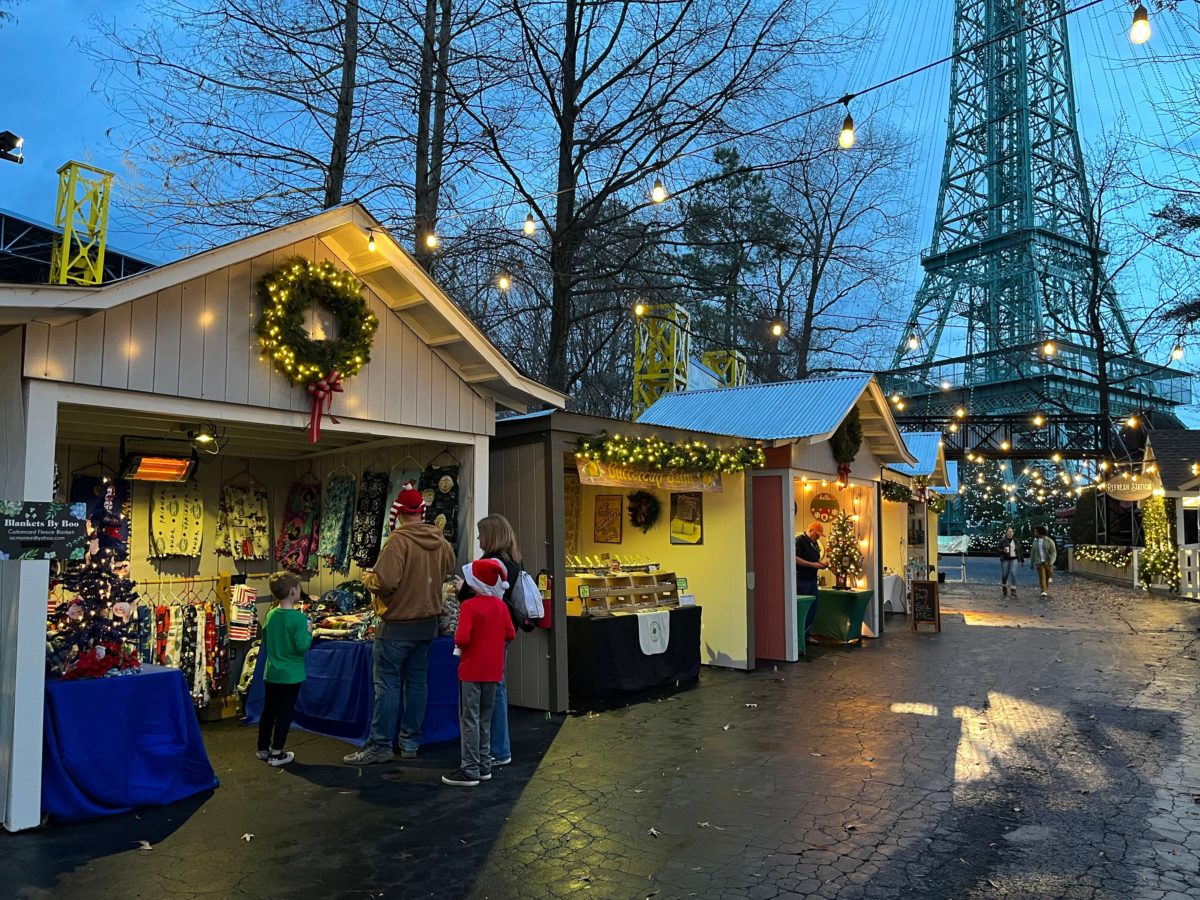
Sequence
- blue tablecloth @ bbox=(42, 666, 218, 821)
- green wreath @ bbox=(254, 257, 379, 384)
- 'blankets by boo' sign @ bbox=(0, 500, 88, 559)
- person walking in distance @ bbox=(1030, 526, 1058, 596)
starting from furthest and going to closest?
person walking in distance @ bbox=(1030, 526, 1058, 596) < green wreath @ bbox=(254, 257, 379, 384) < blue tablecloth @ bbox=(42, 666, 218, 821) < 'blankets by boo' sign @ bbox=(0, 500, 88, 559)

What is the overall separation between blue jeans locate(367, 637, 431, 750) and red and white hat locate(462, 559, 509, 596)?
0.82 meters

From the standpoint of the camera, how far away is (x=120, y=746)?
518cm

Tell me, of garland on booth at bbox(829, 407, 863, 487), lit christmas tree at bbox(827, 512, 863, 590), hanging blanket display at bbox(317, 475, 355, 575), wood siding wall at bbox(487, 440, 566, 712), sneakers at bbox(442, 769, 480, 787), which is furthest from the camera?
lit christmas tree at bbox(827, 512, 863, 590)

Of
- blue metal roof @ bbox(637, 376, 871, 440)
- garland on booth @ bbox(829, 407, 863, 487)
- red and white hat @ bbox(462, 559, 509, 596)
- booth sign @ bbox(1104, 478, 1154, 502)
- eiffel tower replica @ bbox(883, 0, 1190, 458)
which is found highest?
eiffel tower replica @ bbox(883, 0, 1190, 458)

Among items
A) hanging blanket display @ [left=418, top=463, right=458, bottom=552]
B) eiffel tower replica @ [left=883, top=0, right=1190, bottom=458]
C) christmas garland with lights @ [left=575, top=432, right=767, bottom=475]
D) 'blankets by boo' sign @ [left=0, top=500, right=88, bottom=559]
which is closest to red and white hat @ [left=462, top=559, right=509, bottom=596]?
hanging blanket display @ [left=418, top=463, right=458, bottom=552]

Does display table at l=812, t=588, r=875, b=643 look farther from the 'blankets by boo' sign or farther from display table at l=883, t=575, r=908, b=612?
the 'blankets by boo' sign

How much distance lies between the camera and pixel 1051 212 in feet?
201

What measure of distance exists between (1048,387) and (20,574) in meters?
50.0

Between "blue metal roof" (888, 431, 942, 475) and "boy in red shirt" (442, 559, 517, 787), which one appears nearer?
"boy in red shirt" (442, 559, 517, 787)

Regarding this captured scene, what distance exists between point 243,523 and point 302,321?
3.29m

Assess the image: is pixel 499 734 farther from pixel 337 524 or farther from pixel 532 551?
→ pixel 337 524

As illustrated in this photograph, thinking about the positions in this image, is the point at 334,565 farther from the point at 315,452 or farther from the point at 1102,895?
the point at 1102,895

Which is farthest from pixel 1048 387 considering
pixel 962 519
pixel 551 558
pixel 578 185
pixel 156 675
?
pixel 156 675

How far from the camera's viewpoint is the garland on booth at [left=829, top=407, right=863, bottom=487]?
39.6 feet
